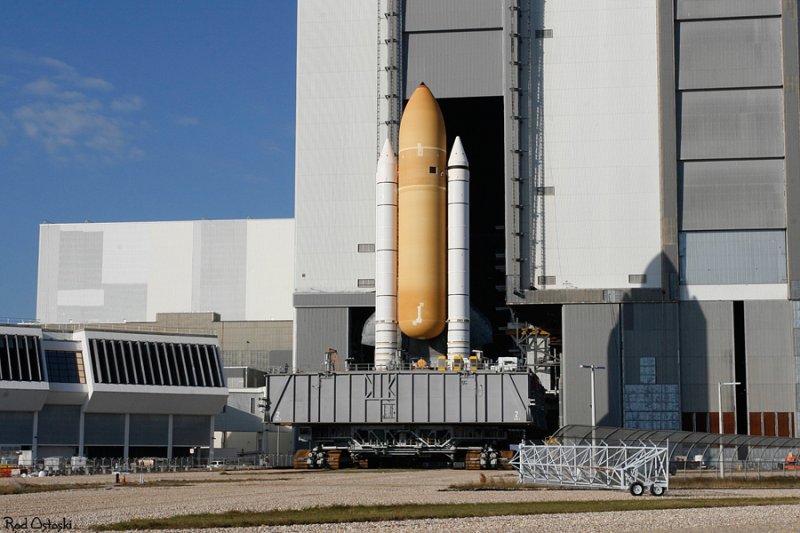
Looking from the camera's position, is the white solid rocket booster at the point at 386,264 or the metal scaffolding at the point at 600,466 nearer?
the metal scaffolding at the point at 600,466

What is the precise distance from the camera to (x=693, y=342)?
75.6 metres

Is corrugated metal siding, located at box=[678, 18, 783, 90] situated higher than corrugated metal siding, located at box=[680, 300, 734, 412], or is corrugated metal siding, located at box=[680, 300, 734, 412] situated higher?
corrugated metal siding, located at box=[678, 18, 783, 90]

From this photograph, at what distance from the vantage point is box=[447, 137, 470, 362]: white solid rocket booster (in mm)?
67688

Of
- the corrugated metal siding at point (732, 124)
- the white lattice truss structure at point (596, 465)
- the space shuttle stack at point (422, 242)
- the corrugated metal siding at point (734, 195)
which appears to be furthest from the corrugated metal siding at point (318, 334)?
the white lattice truss structure at point (596, 465)

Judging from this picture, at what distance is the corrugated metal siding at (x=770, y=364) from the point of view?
74688 mm

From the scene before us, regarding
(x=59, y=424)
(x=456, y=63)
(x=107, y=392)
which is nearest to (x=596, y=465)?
(x=456, y=63)

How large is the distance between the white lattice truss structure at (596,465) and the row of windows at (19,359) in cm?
3914

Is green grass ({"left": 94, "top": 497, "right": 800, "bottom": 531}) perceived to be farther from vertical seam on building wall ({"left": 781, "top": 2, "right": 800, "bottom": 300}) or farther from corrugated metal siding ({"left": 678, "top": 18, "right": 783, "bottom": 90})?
corrugated metal siding ({"left": 678, "top": 18, "right": 783, "bottom": 90})

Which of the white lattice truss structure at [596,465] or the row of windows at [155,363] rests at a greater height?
the row of windows at [155,363]

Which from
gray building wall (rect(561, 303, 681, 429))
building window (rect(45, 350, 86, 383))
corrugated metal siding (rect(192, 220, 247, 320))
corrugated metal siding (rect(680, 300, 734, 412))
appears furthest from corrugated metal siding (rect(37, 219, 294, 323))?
corrugated metal siding (rect(680, 300, 734, 412))

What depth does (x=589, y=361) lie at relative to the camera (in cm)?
7506

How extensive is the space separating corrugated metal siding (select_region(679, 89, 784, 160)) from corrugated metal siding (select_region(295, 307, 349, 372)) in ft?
84.9

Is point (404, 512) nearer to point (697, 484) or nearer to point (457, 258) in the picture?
point (697, 484)

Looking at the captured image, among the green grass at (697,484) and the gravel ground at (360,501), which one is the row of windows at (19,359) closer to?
the gravel ground at (360,501)
